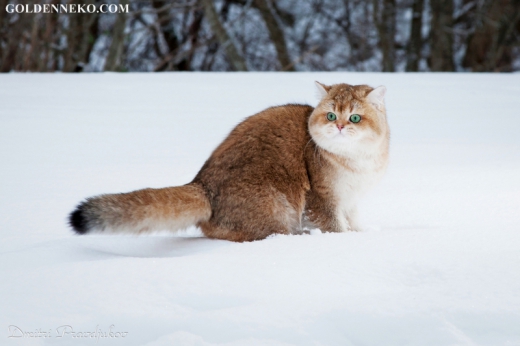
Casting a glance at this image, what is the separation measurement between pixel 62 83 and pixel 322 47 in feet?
23.3

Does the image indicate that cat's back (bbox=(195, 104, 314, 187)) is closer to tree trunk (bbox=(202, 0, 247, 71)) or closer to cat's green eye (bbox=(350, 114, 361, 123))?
cat's green eye (bbox=(350, 114, 361, 123))

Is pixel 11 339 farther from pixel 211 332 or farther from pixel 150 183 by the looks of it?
pixel 150 183

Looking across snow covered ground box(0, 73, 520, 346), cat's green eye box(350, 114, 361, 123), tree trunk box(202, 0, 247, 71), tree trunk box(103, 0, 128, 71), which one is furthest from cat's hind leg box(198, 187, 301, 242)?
tree trunk box(202, 0, 247, 71)

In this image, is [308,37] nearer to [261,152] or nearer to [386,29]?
[386,29]

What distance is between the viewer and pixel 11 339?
2.20 meters

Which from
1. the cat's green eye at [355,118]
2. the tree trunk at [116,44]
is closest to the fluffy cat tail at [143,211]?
the cat's green eye at [355,118]

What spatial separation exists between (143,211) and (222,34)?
8.57 metres

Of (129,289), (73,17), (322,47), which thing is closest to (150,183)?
(129,289)

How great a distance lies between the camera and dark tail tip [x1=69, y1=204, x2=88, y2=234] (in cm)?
304

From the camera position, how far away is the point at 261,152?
11.9ft

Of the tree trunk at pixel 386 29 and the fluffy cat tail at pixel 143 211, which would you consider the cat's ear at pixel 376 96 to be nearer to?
the fluffy cat tail at pixel 143 211

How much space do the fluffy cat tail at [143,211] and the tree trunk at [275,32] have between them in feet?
30.3

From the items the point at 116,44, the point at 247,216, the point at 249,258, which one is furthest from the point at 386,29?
the point at 249,258

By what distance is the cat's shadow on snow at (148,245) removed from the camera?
3.28 meters
